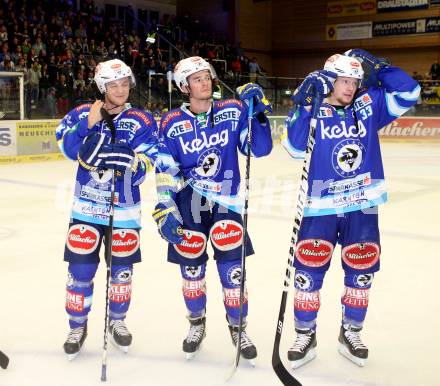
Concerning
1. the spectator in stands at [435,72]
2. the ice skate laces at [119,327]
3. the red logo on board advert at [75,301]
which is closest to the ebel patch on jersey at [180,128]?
the red logo on board advert at [75,301]

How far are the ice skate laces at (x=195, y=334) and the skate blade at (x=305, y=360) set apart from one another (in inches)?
19.4

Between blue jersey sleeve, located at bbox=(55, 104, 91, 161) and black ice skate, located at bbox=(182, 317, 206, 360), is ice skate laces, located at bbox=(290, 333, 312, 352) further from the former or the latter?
blue jersey sleeve, located at bbox=(55, 104, 91, 161)

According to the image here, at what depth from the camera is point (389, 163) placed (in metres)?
10.9

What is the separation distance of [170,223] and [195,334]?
642 mm

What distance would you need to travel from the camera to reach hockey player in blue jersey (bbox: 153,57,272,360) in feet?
8.95

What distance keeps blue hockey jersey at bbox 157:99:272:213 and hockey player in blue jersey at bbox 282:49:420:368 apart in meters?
0.24

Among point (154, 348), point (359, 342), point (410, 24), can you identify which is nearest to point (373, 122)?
point (359, 342)

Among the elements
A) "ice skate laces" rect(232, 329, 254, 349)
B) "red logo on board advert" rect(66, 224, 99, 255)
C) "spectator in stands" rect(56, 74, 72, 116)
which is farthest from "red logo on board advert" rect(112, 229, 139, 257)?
"spectator in stands" rect(56, 74, 72, 116)

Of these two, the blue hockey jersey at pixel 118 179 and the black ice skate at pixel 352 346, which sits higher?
the blue hockey jersey at pixel 118 179

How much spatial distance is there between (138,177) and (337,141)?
99cm

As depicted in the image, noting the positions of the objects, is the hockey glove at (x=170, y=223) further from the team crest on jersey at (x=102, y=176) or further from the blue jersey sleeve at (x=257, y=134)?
the blue jersey sleeve at (x=257, y=134)

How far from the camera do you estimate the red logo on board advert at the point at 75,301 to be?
2.85 m

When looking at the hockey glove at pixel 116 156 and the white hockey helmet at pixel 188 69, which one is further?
the white hockey helmet at pixel 188 69

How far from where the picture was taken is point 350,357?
2.83 m
